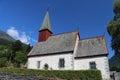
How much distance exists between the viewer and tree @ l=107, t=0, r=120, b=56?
26.4 m

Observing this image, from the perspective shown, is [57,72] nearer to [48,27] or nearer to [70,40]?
[70,40]

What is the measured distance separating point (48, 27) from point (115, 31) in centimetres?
1490

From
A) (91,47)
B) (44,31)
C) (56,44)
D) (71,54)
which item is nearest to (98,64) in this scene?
(91,47)

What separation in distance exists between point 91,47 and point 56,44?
22.8ft

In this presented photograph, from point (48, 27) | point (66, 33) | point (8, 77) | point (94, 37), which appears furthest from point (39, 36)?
point (8, 77)

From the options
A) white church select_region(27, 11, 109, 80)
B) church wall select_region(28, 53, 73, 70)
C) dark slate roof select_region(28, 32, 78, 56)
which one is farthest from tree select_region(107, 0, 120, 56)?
church wall select_region(28, 53, 73, 70)

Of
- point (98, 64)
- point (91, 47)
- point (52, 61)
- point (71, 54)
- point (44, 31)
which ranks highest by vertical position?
point (44, 31)

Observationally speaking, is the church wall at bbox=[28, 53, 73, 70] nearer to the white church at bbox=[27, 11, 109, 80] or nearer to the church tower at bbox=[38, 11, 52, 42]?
the white church at bbox=[27, 11, 109, 80]

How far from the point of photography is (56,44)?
94.5 feet

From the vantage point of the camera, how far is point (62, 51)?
1024 inches

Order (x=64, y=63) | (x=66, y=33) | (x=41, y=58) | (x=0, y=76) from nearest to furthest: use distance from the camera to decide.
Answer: (x=0, y=76), (x=64, y=63), (x=41, y=58), (x=66, y=33)

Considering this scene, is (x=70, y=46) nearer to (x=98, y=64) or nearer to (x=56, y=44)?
(x=56, y=44)

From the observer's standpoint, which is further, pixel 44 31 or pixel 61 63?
pixel 44 31

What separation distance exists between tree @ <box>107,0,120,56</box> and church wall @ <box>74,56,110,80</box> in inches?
223
